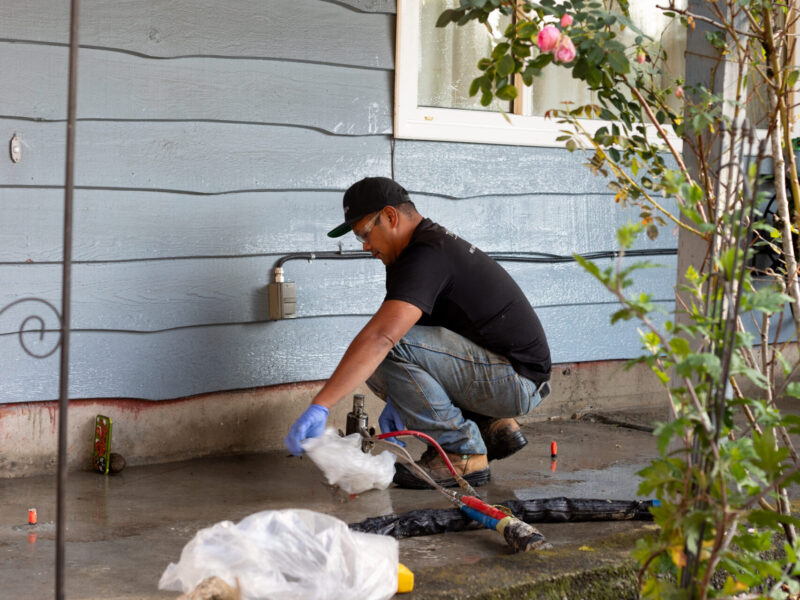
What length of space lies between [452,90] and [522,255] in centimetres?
91

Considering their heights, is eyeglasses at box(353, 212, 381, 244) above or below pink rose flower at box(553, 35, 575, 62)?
below

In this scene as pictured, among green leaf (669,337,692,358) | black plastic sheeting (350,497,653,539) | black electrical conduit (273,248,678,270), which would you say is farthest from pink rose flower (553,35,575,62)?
black electrical conduit (273,248,678,270)

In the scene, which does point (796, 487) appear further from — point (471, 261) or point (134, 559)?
point (134, 559)

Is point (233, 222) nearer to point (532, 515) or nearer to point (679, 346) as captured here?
point (532, 515)

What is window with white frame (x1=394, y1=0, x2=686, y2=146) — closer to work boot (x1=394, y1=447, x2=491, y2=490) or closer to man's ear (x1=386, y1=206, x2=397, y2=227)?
Answer: man's ear (x1=386, y1=206, x2=397, y2=227)

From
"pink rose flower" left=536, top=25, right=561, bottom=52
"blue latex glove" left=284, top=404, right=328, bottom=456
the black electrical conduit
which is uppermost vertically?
"pink rose flower" left=536, top=25, right=561, bottom=52

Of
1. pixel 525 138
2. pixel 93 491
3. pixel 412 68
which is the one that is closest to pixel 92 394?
pixel 93 491

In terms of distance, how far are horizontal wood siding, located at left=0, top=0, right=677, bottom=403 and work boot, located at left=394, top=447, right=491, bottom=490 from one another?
Answer: 801 millimetres

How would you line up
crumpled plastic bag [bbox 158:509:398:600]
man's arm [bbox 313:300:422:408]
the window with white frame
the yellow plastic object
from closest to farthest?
crumpled plastic bag [bbox 158:509:398:600]
the yellow plastic object
man's arm [bbox 313:300:422:408]
the window with white frame

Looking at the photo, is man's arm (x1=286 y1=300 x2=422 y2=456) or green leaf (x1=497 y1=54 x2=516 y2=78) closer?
green leaf (x1=497 y1=54 x2=516 y2=78)

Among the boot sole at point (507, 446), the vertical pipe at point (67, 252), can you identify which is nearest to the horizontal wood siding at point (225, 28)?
the boot sole at point (507, 446)

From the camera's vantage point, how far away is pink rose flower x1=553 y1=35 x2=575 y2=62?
2475 mm

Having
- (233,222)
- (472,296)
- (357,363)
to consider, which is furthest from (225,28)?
(357,363)

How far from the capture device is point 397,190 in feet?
12.4
